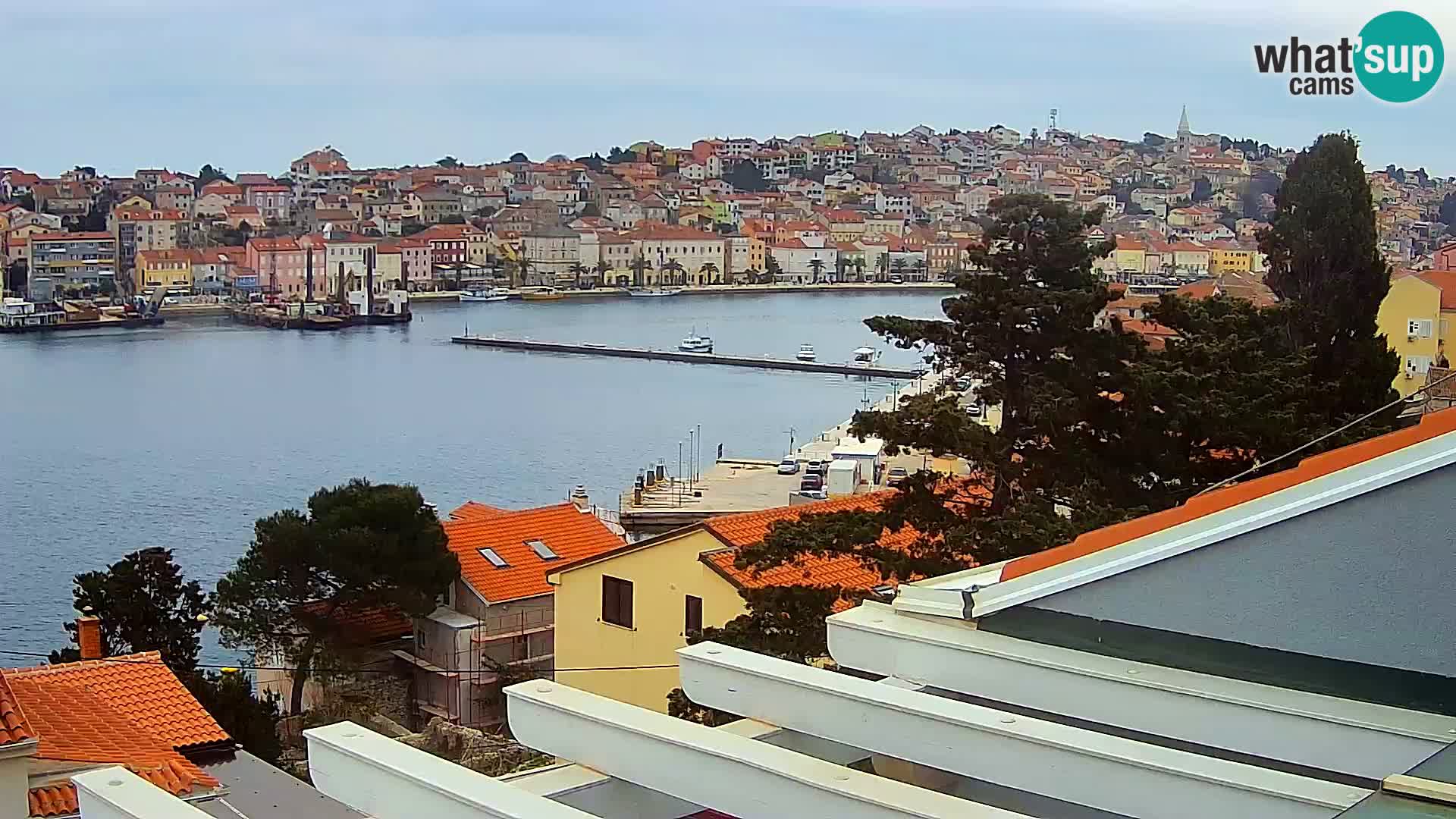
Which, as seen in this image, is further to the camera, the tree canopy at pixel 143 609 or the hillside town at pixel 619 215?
the hillside town at pixel 619 215

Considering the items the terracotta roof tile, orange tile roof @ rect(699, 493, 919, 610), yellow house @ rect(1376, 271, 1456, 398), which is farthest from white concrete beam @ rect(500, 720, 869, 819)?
yellow house @ rect(1376, 271, 1456, 398)

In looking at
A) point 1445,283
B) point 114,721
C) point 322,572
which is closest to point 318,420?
point 322,572

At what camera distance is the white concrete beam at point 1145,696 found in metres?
0.65

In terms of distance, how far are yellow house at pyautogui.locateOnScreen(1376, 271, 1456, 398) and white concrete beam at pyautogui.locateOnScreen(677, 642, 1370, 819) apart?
26.2 feet

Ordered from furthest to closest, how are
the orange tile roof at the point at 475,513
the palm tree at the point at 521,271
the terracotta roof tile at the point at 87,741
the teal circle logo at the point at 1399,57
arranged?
the palm tree at the point at 521,271 → the teal circle logo at the point at 1399,57 → the orange tile roof at the point at 475,513 → the terracotta roof tile at the point at 87,741

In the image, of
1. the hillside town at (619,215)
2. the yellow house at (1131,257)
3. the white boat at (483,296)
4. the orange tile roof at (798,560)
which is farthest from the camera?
the white boat at (483,296)

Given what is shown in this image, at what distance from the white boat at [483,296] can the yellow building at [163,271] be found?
629 cm

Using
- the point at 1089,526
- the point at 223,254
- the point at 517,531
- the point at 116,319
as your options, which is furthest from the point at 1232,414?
the point at 223,254

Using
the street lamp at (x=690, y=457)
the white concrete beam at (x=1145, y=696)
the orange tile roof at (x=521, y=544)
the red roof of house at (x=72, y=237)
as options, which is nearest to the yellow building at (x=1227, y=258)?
the street lamp at (x=690, y=457)

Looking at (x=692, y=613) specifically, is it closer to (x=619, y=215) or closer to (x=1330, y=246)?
(x=1330, y=246)

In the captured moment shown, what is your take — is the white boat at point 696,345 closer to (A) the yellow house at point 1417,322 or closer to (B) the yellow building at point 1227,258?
(B) the yellow building at point 1227,258

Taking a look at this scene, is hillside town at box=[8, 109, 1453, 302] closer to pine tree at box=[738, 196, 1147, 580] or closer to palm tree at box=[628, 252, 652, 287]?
palm tree at box=[628, 252, 652, 287]

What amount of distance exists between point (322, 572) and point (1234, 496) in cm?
713

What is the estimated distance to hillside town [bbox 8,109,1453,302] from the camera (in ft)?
111
